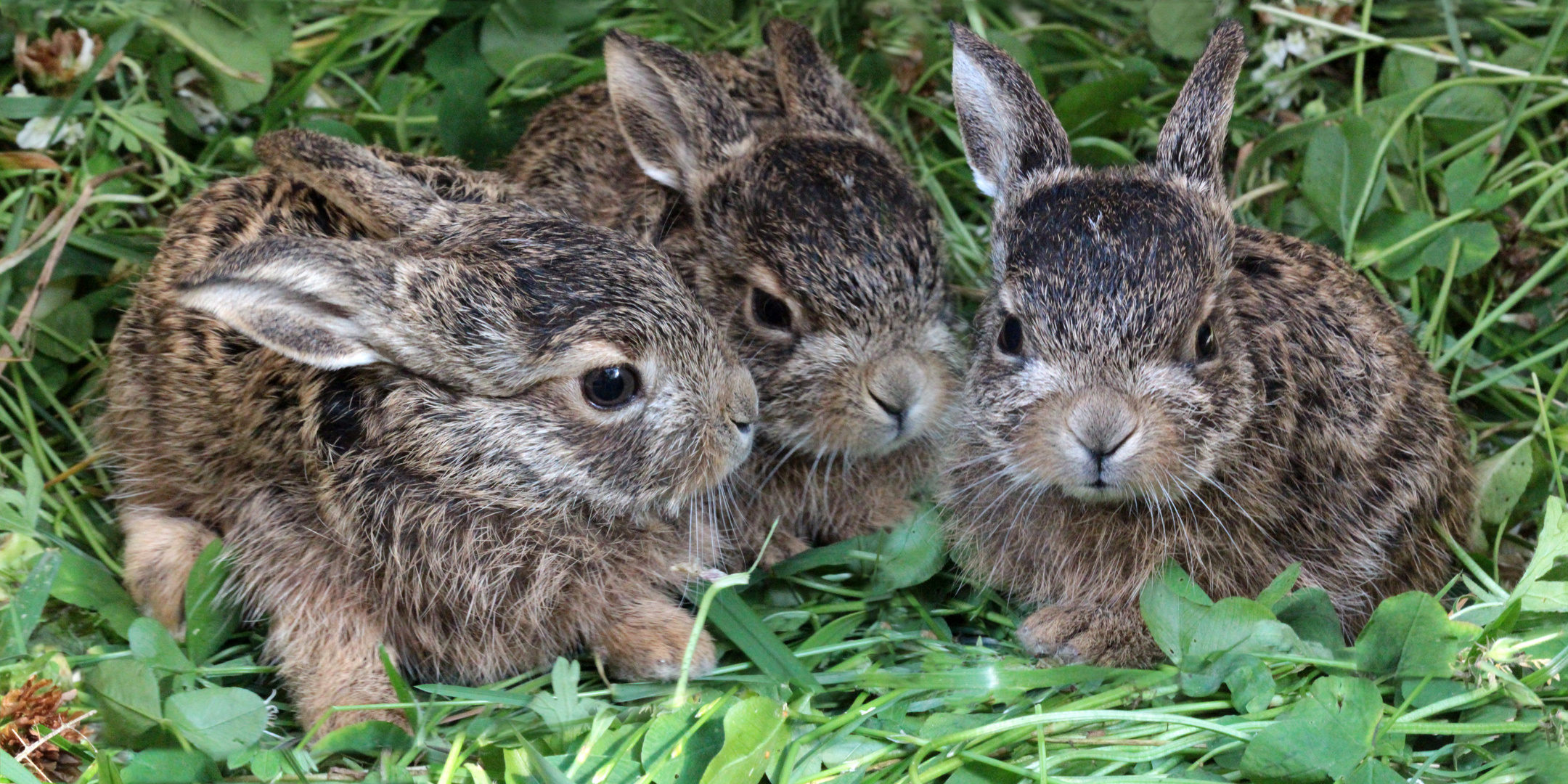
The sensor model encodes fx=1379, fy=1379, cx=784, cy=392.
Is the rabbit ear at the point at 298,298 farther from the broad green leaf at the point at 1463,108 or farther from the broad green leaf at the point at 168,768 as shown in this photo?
the broad green leaf at the point at 1463,108

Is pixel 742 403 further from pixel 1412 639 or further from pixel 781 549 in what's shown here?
pixel 1412 639

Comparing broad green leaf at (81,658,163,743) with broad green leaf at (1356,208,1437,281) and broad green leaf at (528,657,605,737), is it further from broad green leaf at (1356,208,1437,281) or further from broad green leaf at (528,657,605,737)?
broad green leaf at (1356,208,1437,281)

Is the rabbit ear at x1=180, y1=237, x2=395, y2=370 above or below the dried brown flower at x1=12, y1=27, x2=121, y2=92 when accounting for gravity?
below

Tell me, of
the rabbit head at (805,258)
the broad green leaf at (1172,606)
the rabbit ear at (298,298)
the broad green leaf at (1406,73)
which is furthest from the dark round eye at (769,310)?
the broad green leaf at (1406,73)

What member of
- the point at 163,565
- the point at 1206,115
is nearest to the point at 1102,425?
the point at 1206,115

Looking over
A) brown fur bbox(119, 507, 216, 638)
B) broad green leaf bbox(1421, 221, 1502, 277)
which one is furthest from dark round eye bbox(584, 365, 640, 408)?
broad green leaf bbox(1421, 221, 1502, 277)
